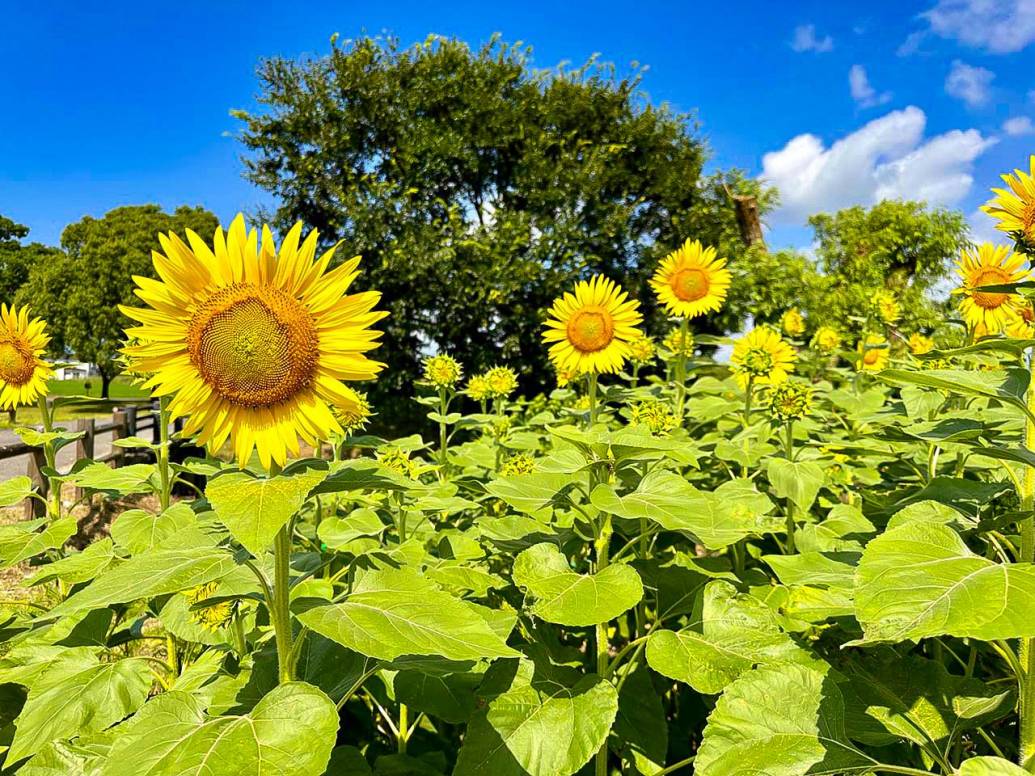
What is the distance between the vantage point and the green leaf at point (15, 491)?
2422mm

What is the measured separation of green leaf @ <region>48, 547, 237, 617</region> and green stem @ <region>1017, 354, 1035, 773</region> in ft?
5.12

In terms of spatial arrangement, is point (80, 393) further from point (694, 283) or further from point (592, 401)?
point (592, 401)

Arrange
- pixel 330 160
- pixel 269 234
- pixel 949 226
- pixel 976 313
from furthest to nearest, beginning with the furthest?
pixel 330 160 < pixel 949 226 < pixel 976 313 < pixel 269 234

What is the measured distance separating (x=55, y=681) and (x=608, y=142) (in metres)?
16.5

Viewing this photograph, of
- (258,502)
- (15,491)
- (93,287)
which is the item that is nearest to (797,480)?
(258,502)

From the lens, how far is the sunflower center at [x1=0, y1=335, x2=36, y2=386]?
3.04m

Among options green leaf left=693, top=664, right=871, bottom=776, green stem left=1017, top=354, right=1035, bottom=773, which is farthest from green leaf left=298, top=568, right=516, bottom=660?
green stem left=1017, top=354, right=1035, bottom=773

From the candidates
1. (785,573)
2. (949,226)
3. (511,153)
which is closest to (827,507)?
(785,573)

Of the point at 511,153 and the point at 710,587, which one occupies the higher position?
the point at 511,153

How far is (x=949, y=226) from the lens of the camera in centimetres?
1330

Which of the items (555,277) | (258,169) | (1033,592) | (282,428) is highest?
(258,169)

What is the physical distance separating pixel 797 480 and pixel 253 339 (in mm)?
1753

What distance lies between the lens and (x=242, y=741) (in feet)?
3.62

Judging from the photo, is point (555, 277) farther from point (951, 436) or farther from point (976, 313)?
point (951, 436)
